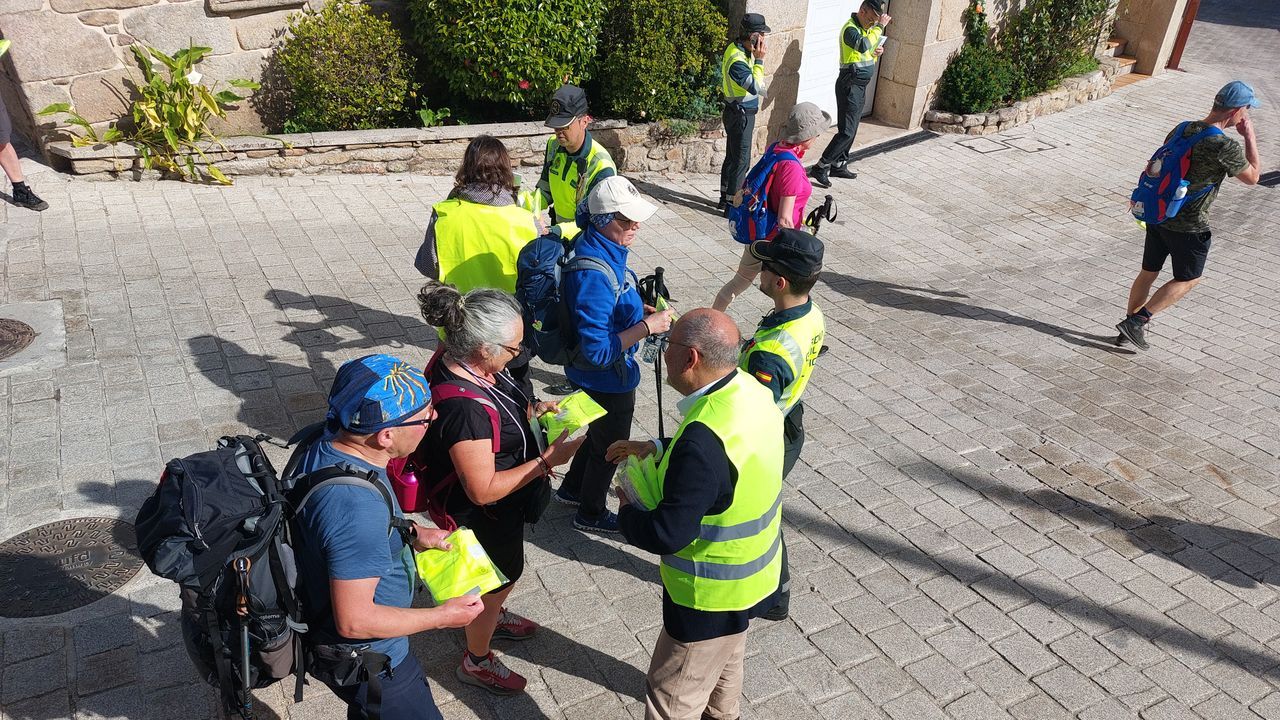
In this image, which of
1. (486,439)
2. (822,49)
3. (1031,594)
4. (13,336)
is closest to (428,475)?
(486,439)

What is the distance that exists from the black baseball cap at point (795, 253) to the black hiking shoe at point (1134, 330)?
14.6ft

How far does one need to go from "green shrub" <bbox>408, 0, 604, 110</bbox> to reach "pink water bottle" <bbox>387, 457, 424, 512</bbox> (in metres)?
6.77

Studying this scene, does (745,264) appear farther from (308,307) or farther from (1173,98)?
(1173,98)

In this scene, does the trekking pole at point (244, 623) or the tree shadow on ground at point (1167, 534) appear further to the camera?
the tree shadow on ground at point (1167, 534)

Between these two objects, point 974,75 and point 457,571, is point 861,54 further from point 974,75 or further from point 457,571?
point 457,571

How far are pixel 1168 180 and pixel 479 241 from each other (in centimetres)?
514

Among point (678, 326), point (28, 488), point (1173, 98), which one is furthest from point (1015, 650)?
point (1173, 98)

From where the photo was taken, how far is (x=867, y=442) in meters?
5.68

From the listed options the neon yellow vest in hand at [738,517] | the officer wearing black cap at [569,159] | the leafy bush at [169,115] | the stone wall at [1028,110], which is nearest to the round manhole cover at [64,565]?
the neon yellow vest in hand at [738,517]

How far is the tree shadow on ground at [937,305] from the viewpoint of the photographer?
726 cm

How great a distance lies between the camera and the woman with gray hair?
311cm

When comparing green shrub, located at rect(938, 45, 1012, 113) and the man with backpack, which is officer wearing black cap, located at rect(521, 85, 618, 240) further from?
green shrub, located at rect(938, 45, 1012, 113)

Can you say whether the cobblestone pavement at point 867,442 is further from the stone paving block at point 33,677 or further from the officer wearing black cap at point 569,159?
the officer wearing black cap at point 569,159

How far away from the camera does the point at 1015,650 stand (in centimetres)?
414
